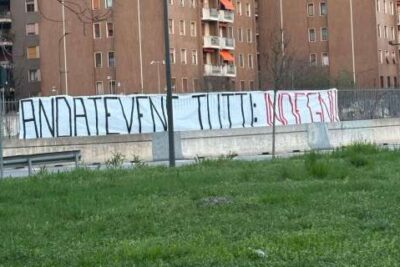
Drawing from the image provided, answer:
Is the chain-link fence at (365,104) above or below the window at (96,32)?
below

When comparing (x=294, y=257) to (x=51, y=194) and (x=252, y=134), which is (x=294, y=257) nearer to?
(x=51, y=194)

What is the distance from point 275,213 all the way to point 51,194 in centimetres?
464

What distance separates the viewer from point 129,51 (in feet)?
271

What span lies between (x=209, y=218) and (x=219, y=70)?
7841 centimetres

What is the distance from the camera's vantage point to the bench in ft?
76.5

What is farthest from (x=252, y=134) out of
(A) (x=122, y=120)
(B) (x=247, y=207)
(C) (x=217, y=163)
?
(B) (x=247, y=207)

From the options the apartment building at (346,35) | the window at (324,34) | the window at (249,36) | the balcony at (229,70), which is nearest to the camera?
the balcony at (229,70)

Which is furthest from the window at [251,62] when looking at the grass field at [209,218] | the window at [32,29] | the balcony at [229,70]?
the grass field at [209,218]

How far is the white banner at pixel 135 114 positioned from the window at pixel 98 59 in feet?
164

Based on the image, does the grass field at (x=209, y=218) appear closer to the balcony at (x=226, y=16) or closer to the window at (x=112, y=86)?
the window at (x=112, y=86)

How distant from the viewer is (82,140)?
31.1 m

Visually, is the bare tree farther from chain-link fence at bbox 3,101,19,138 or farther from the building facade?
chain-link fence at bbox 3,101,19,138

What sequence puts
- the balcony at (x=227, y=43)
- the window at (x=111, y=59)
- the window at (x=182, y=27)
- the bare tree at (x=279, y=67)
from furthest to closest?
the balcony at (x=227, y=43), the window at (x=182, y=27), the window at (x=111, y=59), the bare tree at (x=279, y=67)

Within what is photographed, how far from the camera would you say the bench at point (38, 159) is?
76.5 feet
